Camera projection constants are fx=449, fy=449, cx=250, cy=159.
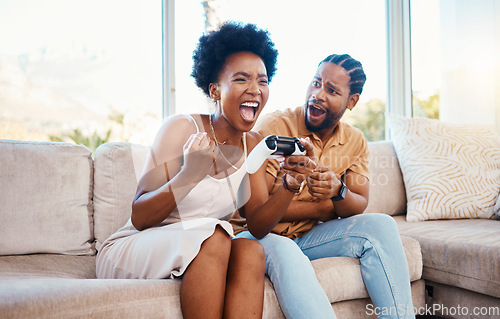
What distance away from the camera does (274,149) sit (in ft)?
4.35

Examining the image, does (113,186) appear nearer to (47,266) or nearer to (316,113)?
(47,266)

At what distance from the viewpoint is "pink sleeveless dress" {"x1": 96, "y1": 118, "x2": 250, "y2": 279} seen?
1.16m

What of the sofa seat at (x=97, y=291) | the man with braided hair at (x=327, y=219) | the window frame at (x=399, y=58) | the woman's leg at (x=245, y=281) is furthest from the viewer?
the window frame at (x=399, y=58)

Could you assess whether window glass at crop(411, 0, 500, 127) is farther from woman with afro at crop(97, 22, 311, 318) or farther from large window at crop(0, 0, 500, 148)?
woman with afro at crop(97, 22, 311, 318)

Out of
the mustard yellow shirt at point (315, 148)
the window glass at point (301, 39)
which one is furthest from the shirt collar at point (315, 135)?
the window glass at point (301, 39)

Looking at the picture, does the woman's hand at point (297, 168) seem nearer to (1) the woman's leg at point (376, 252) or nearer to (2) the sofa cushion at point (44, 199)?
(1) the woman's leg at point (376, 252)

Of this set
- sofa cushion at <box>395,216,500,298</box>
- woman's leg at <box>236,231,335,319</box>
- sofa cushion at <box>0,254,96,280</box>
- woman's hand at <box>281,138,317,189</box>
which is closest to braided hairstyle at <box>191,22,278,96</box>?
woman's hand at <box>281,138,317,189</box>

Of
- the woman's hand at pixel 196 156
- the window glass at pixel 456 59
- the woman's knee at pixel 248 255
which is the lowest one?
the woman's knee at pixel 248 255

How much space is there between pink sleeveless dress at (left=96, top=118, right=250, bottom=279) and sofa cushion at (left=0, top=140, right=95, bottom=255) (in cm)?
34

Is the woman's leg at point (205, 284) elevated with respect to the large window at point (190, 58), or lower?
lower

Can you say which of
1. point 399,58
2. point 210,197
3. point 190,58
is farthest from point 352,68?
point 399,58

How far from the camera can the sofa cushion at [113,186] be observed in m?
1.71

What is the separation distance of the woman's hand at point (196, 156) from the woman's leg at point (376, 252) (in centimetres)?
60

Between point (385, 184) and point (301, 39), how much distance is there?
45.2 inches
